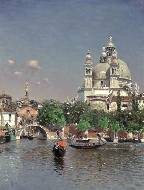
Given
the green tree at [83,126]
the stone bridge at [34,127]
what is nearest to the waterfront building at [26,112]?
the stone bridge at [34,127]

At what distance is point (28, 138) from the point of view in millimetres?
60938

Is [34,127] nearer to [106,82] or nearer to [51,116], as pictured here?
[51,116]

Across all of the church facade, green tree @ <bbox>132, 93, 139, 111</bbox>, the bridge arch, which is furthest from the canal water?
the church facade

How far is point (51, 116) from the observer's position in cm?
6625

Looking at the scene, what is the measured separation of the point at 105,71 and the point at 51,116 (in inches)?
896

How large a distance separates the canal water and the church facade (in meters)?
45.7

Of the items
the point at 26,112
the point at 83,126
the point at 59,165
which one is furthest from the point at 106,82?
the point at 59,165

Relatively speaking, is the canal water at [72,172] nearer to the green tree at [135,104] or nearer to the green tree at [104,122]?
the green tree at [104,122]

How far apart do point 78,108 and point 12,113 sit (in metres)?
9.30

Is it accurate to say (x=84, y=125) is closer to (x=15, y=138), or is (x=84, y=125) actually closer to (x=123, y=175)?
(x=15, y=138)

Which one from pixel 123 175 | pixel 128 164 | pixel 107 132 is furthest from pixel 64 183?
pixel 107 132

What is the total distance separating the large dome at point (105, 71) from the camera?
286ft

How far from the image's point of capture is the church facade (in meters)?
83.4

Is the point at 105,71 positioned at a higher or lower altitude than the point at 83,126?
higher
